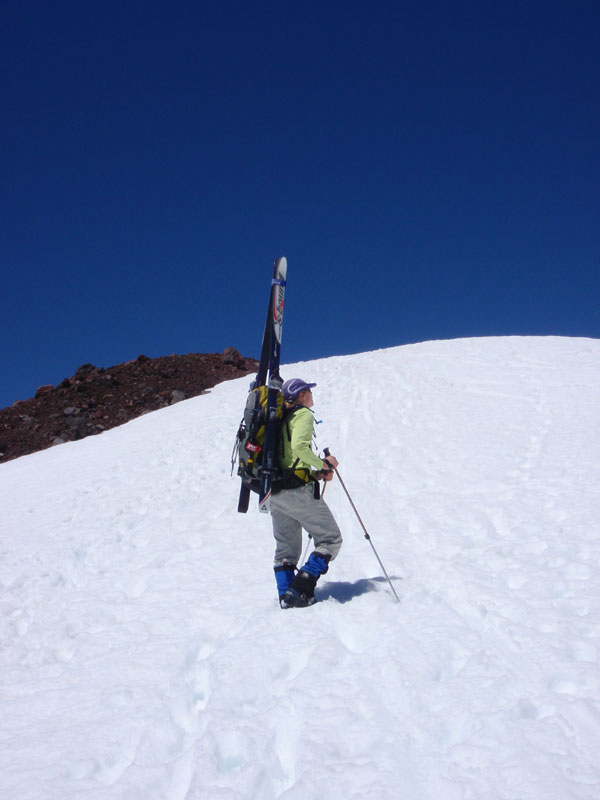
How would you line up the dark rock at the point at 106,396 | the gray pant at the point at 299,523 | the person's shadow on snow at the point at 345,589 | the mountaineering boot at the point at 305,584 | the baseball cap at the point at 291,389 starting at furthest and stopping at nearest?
the dark rock at the point at 106,396 → the baseball cap at the point at 291,389 → the person's shadow on snow at the point at 345,589 → the gray pant at the point at 299,523 → the mountaineering boot at the point at 305,584

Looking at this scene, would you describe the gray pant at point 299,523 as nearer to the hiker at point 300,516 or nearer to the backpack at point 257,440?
the hiker at point 300,516

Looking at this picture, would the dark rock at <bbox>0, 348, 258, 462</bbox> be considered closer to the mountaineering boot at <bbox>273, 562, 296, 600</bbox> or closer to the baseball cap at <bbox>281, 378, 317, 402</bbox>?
the baseball cap at <bbox>281, 378, 317, 402</bbox>

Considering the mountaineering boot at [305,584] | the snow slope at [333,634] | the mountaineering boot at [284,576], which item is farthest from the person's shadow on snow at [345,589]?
the mountaineering boot at [284,576]

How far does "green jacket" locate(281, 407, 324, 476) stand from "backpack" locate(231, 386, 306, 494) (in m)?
0.05

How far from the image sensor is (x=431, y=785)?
336 centimetres

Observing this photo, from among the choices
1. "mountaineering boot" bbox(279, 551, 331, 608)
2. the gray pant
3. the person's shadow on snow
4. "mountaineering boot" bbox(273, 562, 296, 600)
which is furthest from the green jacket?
the person's shadow on snow

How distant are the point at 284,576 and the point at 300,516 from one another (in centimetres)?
66

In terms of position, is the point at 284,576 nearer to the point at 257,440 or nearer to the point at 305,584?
the point at 305,584

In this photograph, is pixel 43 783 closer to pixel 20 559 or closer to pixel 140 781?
pixel 140 781

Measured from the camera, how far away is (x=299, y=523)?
20.1 ft

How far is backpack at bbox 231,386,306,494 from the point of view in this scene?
5.90 m

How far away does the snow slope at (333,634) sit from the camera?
3.71 metres

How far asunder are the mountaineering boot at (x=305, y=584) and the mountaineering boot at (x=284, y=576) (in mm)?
125

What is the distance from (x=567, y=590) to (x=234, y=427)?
11.1 meters
